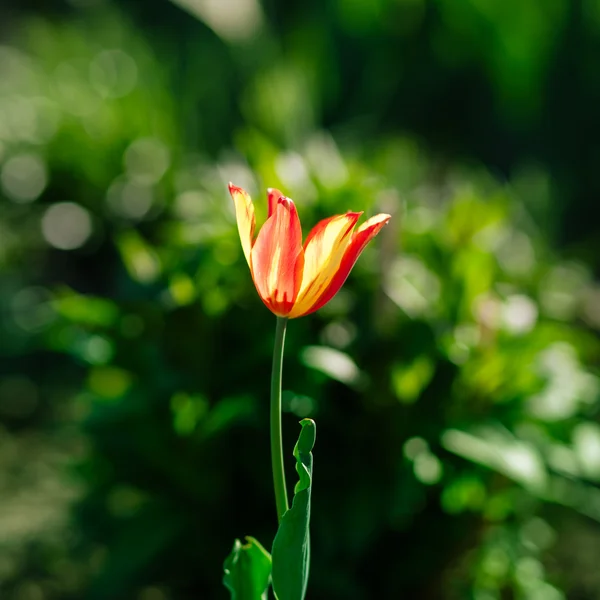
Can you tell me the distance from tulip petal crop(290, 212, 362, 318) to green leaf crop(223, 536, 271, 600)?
0.98 ft

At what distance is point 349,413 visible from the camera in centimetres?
162

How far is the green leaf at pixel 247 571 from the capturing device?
0.90m

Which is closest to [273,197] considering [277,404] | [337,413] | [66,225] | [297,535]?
[277,404]

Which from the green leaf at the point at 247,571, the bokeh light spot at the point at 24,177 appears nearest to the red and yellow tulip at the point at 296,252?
the green leaf at the point at 247,571

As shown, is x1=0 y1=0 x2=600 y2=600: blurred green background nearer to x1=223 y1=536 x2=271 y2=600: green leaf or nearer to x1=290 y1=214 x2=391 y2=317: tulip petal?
x1=223 y1=536 x2=271 y2=600: green leaf

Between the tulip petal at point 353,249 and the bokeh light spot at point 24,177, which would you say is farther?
the bokeh light spot at point 24,177

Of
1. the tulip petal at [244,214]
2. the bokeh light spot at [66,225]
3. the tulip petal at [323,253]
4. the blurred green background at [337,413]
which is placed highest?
the tulip petal at [244,214]

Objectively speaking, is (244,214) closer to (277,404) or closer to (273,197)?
(273,197)

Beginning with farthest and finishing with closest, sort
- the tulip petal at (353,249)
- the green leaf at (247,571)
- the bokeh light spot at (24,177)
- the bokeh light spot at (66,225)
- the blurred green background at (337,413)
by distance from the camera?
the bokeh light spot at (24,177) → the bokeh light spot at (66,225) → the blurred green background at (337,413) → the green leaf at (247,571) → the tulip petal at (353,249)

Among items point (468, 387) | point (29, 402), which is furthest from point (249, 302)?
point (29, 402)

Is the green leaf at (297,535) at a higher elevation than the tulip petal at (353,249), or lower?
lower

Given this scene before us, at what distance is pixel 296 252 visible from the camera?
785 mm

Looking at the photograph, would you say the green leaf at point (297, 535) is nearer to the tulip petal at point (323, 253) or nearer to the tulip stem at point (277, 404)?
the tulip stem at point (277, 404)

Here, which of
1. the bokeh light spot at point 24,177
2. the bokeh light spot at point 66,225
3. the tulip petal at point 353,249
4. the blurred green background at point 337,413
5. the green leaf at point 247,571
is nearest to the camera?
the tulip petal at point 353,249
